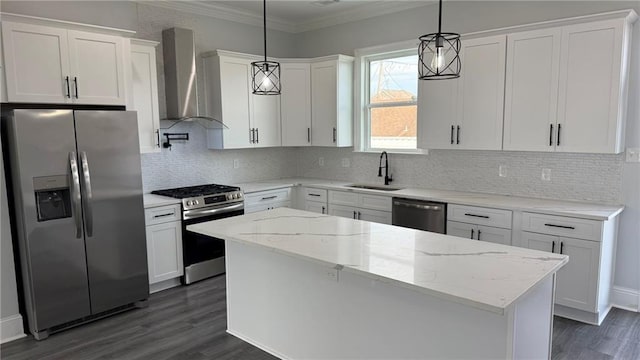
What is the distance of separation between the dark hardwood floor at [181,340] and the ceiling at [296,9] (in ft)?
10.2

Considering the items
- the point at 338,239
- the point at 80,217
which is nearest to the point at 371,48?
the point at 338,239

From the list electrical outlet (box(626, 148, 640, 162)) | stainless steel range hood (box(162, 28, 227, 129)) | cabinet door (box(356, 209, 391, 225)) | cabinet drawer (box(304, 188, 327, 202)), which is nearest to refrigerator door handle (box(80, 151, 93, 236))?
stainless steel range hood (box(162, 28, 227, 129))

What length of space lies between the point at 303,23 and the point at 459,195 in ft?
10.1

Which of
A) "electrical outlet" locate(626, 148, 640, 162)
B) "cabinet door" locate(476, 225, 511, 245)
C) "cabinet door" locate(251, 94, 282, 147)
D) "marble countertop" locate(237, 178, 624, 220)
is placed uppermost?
"cabinet door" locate(251, 94, 282, 147)

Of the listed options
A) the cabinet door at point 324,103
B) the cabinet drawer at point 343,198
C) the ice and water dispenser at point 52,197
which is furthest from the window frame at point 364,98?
the ice and water dispenser at point 52,197

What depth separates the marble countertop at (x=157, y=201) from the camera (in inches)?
156

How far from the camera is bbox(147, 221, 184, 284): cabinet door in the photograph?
401 cm

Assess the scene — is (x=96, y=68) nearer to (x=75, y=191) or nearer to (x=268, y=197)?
(x=75, y=191)

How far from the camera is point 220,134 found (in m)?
4.85

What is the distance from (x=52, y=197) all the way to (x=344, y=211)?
280cm

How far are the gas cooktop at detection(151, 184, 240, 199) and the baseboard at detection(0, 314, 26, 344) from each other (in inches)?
61.7

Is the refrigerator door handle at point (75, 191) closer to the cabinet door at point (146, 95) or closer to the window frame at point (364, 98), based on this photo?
the cabinet door at point (146, 95)

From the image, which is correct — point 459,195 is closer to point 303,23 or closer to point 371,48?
point 371,48

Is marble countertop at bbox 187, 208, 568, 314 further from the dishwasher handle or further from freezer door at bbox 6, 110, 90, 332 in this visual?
the dishwasher handle
